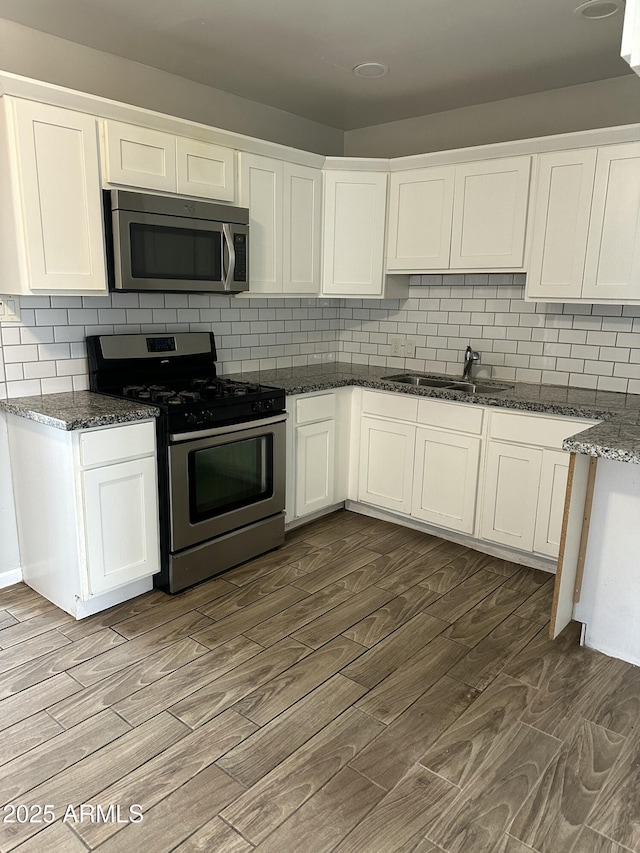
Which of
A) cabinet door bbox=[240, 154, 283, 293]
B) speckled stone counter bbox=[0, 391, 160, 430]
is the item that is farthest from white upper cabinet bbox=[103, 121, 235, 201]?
speckled stone counter bbox=[0, 391, 160, 430]

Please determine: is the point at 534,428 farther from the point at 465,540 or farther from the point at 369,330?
the point at 369,330

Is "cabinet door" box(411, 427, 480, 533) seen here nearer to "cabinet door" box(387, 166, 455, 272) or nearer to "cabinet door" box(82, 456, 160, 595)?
"cabinet door" box(387, 166, 455, 272)

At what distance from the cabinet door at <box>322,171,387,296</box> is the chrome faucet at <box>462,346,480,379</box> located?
702 mm

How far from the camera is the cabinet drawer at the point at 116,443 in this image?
2494 millimetres

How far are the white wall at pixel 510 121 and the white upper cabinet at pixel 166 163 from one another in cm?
146

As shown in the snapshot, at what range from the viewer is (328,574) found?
10.4 feet

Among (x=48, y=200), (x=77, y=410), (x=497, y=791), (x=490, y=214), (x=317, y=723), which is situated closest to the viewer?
(x=497, y=791)

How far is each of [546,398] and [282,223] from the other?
1835 mm

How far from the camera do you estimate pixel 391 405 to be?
3707 millimetres

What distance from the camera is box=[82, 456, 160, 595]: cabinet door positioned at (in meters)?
2.58

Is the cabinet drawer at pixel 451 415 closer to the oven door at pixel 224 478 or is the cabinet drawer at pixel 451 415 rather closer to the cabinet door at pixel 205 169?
the oven door at pixel 224 478

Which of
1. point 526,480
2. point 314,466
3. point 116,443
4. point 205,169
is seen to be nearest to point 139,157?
point 205,169

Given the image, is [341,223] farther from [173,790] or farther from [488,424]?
[173,790]

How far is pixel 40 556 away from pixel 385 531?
6.57ft
